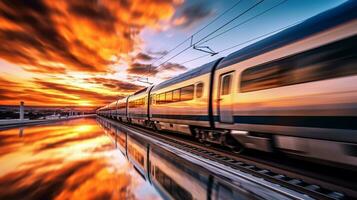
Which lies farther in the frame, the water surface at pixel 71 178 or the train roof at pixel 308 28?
the train roof at pixel 308 28

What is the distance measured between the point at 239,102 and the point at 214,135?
2.79 m

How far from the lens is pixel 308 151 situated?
18.4 ft

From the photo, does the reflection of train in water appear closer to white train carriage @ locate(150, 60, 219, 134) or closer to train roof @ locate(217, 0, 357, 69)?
white train carriage @ locate(150, 60, 219, 134)

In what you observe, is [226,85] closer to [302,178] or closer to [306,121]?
[306,121]

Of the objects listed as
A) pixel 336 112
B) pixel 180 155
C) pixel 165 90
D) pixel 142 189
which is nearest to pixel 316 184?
pixel 336 112

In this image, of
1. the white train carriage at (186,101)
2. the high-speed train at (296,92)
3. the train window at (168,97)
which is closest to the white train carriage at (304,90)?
the high-speed train at (296,92)

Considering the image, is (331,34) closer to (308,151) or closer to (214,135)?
(308,151)

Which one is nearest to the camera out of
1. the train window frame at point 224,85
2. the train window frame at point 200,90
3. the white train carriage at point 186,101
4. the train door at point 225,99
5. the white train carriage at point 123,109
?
the train door at point 225,99

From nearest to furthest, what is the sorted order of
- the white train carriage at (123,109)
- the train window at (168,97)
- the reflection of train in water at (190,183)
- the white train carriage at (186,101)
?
the reflection of train in water at (190,183)
the white train carriage at (186,101)
the train window at (168,97)
the white train carriage at (123,109)

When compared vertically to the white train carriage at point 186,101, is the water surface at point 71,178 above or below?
below

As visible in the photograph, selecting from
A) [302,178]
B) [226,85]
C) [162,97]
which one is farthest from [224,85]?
[162,97]

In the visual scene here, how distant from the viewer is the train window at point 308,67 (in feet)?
15.5

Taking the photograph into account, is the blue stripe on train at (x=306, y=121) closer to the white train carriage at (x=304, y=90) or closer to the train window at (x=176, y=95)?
→ the white train carriage at (x=304, y=90)

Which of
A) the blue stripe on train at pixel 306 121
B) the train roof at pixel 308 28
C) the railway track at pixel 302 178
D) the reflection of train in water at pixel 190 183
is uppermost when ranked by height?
the train roof at pixel 308 28
